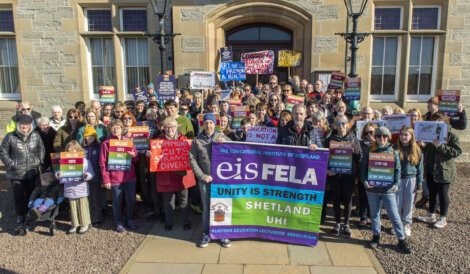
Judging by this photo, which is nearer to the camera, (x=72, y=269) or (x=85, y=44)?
(x=72, y=269)

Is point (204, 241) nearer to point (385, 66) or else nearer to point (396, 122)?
point (396, 122)

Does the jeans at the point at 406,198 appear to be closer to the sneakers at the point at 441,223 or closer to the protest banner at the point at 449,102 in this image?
the sneakers at the point at 441,223

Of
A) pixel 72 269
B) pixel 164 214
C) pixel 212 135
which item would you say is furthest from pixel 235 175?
pixel 72 269

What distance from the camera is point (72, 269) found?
13.7 ft

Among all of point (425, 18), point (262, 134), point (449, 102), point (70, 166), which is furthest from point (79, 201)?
point (425, 18)

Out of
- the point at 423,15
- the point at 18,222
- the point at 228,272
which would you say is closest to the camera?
the point at 228,272

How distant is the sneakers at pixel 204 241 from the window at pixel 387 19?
797cm

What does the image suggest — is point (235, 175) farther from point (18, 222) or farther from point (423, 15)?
point (423, 15)

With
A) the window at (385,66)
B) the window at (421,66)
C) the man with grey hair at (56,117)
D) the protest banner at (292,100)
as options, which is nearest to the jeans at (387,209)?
the protest banner at (292,100)

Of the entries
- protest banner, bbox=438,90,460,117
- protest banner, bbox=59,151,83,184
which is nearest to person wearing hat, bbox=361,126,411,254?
protest banner, bbox=438,90,460,117

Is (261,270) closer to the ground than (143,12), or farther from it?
closer to the ground

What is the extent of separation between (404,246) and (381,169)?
99cm

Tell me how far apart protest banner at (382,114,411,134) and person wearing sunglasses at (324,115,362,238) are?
83cm

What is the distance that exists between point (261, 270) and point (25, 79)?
9.54 m
